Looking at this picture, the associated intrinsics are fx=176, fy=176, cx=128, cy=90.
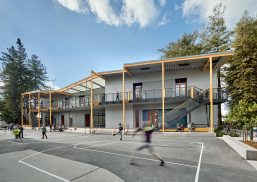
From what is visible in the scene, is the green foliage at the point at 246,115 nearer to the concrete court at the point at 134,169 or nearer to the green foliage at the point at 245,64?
the concrete court at the point at 134,169

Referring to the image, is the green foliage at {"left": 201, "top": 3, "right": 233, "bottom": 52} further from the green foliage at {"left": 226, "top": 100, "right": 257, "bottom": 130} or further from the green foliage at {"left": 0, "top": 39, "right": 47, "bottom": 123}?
the green foliage at {"left": 0, "top": 39, "right": 47, "bottom": 123}

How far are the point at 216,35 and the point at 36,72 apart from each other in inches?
1787

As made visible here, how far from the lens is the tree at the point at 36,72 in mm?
47406

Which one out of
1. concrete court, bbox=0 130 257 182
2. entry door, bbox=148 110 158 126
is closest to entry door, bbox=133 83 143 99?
entry door, bbox=148 110 158 126

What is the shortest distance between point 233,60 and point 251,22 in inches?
218

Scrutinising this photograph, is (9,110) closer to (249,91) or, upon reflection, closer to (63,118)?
(63,118)

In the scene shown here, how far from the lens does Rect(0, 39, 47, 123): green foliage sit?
40469 mm

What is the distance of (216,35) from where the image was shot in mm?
24438

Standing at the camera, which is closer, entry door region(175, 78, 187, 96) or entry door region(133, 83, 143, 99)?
entry door region(175, 78, 187, 96)

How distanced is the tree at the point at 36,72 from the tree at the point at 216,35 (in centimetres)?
4232

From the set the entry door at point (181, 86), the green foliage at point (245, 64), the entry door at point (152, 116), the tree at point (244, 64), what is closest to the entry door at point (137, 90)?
the entry door at point (152, 116)

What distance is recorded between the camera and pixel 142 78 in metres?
22.0

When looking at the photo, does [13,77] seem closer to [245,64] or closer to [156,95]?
[156,95]

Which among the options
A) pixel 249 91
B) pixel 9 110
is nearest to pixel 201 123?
pixel 249 91
